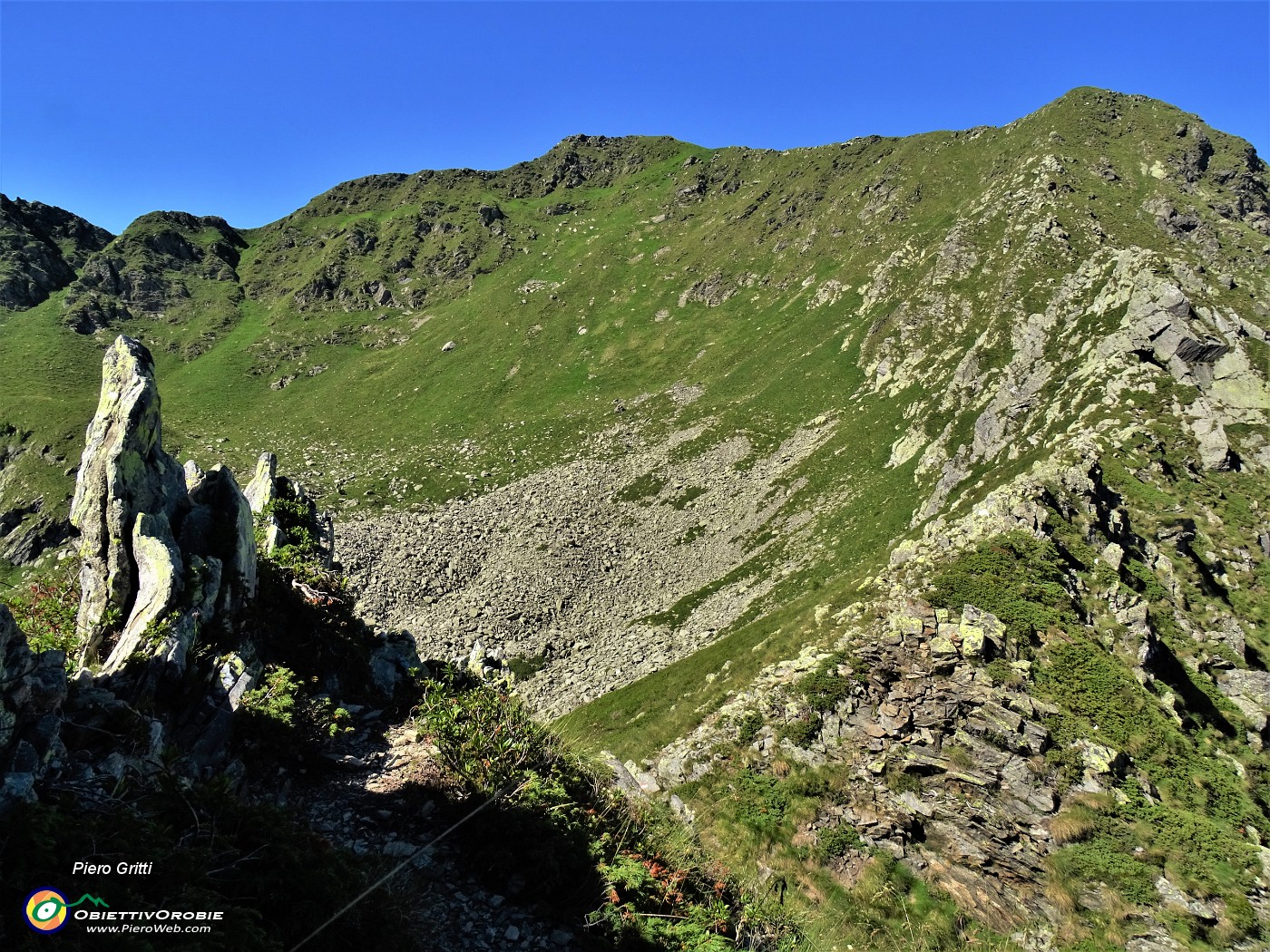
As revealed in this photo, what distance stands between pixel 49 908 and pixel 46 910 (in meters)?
0.04

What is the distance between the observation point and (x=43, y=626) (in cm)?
1080

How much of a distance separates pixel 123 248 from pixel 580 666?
200 meters

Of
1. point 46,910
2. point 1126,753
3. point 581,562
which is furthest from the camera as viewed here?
point 581,562

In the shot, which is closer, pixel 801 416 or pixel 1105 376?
pixel 1105 376

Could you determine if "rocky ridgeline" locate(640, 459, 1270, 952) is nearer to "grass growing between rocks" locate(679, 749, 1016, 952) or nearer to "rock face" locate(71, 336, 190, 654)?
"grass growing between rocks" locate(679, 749, 1016, 952)

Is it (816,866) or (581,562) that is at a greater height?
(581,562)

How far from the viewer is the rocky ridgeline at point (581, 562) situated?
38812 millimetres

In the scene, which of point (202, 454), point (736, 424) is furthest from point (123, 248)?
point (736, 424)

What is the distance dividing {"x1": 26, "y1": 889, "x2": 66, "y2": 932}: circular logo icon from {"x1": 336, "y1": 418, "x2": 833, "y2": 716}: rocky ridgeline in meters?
27.2

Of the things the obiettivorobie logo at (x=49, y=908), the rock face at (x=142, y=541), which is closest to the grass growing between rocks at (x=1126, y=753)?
the obiettivorobie logo at (x=49, y=908)

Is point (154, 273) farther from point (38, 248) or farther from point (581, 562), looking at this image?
point (581, 562)

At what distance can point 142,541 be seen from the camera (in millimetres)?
11156

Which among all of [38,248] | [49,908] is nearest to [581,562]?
[49,908]

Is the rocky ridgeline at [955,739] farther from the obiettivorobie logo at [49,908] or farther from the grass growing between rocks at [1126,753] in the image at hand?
the obiettivorobie logo at [49,908]
